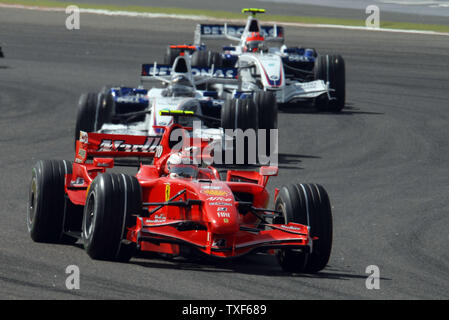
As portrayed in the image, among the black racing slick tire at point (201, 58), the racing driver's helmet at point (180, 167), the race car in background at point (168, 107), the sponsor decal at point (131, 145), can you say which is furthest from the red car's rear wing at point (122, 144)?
the black racing slick tire at point (201, 58)

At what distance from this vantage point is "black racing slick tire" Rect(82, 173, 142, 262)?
11094 millimetres

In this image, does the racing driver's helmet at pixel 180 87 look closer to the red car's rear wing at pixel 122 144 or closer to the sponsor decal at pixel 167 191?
the red car's rear wing at pixel 122 144

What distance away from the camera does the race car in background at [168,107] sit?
20031 millimetres

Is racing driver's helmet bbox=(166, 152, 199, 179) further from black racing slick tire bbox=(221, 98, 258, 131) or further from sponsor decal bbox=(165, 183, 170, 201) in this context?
black racing slick tire bbox=(221, 98, 258, 131)

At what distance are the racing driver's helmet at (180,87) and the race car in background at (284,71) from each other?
2996 millimetres

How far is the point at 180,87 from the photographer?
21.4 meters

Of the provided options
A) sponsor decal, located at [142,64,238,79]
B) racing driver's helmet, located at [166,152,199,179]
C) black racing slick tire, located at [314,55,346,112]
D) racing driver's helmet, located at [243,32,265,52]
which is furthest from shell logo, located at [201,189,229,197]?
racing driver's helmet, located at [243,32,265,52]

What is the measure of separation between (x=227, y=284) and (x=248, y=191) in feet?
6.88

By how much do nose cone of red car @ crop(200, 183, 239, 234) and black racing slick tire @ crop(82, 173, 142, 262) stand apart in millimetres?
746

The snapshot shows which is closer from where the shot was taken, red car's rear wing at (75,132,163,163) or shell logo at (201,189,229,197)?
shell logo at (201,189,229,197)

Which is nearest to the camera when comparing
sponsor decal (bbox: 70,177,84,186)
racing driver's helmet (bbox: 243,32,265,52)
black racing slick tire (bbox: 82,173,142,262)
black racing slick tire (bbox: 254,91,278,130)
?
black racing slick tire (bbox: 82,173,142,262)

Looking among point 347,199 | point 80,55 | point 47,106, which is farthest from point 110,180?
point 80,55

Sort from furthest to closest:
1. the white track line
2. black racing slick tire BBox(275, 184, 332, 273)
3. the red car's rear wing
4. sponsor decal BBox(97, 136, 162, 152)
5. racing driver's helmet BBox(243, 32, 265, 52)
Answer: the white track line → racing driver's helmet BBox(243, 32, 265, 52) → sponsor decal BBox(97, 136, 162, 152) → the red car's rear wing → black racing slick tire BBox(275, 184, 332, 273)

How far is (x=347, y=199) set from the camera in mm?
16547
